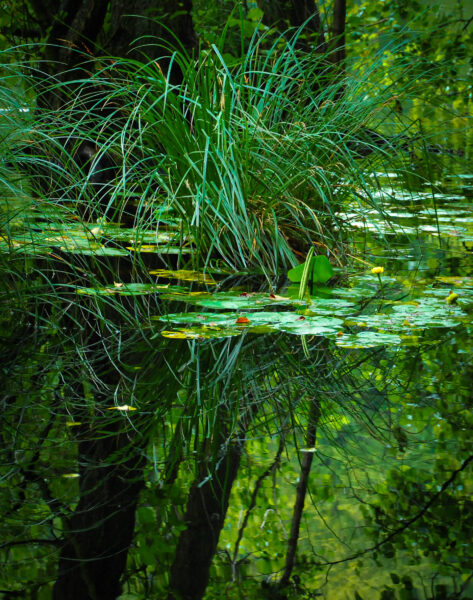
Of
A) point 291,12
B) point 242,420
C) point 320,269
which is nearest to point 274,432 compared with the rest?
point 242,420

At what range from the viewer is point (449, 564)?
876mm

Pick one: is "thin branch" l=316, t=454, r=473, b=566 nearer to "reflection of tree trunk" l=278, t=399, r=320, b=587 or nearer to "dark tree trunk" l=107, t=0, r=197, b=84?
"reflection of tree trunk" l=278, t=399, r=320, b=587

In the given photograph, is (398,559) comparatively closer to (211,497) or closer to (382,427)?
(211,497)

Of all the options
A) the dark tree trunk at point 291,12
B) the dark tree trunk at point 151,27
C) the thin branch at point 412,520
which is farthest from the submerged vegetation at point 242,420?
the dark tree trunk at point 291,12

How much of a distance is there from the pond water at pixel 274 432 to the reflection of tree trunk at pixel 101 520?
0.04 ft

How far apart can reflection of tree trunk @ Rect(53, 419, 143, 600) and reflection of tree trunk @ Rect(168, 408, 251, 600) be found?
71mm

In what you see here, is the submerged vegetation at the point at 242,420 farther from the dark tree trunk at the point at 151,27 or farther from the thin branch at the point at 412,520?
the dark tree trunk at the point at 151,27

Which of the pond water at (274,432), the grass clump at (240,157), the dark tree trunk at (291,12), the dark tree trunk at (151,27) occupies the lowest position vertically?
the pond water at (274,432)

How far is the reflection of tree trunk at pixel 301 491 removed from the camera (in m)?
0.89

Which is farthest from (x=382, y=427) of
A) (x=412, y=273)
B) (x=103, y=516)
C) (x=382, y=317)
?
(x=412, y=273)

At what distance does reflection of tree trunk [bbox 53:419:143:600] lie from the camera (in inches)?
34.5

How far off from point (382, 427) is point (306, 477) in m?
0.26

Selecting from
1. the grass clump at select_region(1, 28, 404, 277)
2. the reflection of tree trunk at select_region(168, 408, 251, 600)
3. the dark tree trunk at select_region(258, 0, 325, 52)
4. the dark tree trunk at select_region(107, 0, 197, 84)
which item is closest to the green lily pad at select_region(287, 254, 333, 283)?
the grass clump at select_region(1, 28, 404, 277)

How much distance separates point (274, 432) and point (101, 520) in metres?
0.39
